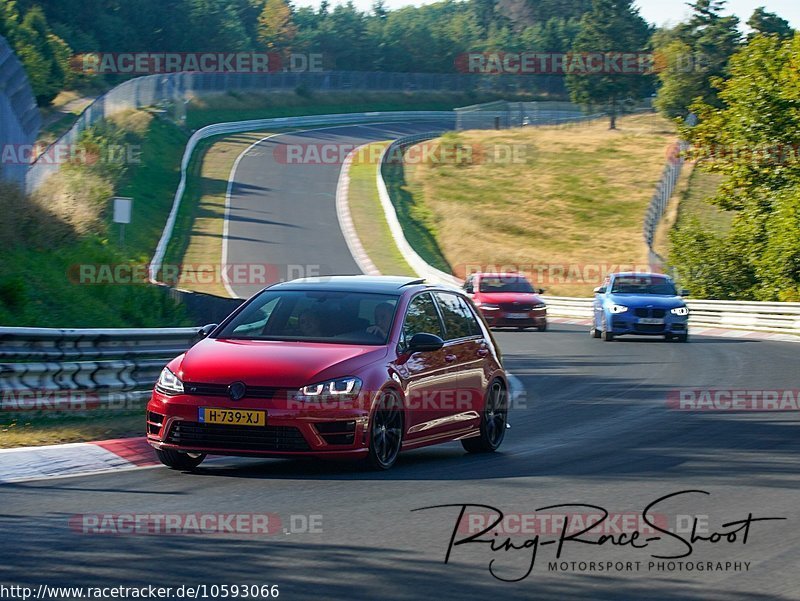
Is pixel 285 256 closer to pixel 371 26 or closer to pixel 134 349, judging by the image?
pixel 134 349

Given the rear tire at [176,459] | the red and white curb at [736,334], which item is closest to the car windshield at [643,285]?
the red and white curb at [736,334]

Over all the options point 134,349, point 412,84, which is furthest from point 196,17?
point 134,349

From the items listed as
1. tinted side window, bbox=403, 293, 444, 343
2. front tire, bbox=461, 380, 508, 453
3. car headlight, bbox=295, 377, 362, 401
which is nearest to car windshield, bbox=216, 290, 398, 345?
tinted side window, bbox=403, 293, 444, 343

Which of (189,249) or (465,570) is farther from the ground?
(465,570)

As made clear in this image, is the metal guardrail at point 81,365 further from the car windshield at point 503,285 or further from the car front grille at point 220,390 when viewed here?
the car windshield at point 503,285

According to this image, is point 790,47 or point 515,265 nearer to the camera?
point 790,47

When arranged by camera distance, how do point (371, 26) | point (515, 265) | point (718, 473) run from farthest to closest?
1. point (371, 26)
2. point (515, 265)
3. point (718, 473)

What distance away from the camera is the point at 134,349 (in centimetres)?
1388

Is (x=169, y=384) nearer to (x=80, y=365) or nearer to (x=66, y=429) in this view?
(x=66, y=429)

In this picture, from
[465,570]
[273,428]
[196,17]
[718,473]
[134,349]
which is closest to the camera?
[465,570]

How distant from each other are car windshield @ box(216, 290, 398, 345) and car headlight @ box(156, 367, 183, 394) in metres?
0.78

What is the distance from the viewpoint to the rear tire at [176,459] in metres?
10.2

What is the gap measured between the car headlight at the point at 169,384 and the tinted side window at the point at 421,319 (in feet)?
6.37

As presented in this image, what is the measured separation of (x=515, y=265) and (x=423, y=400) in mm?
43544
